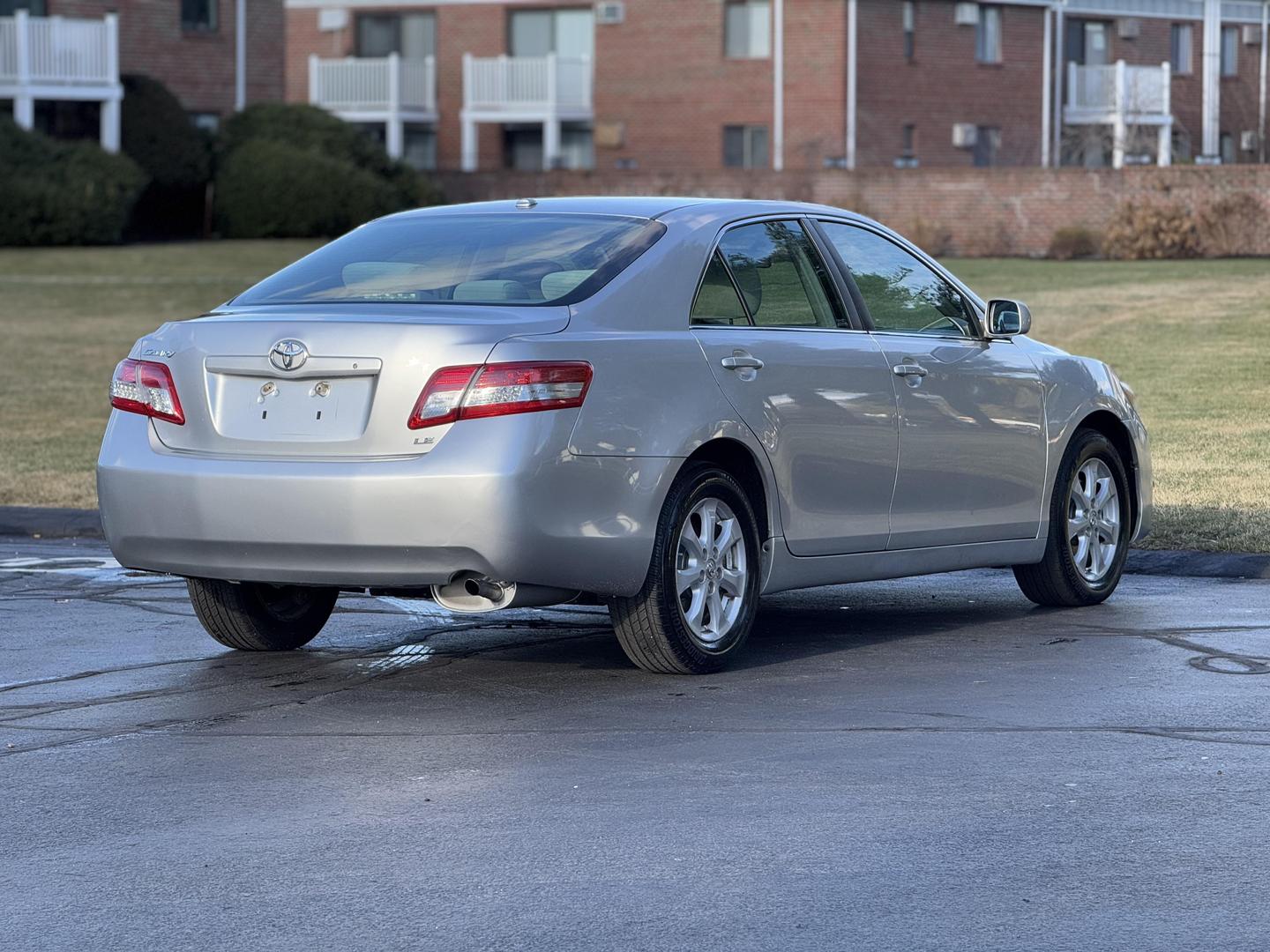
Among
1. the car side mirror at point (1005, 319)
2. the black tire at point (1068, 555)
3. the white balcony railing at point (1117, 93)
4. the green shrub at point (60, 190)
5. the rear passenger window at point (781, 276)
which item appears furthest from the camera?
the white balcony railing at point (1117, 93)

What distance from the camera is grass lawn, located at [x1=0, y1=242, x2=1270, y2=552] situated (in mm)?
13789

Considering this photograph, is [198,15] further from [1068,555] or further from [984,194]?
[1068,555]

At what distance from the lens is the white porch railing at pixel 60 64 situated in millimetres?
46969

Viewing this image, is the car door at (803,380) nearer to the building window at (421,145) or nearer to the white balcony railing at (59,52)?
the white balcony railing at (59,52)

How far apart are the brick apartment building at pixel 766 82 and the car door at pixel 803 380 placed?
42158mm

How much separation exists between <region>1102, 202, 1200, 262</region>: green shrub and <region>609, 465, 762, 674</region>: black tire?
30145mm

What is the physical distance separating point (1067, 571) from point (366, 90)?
159 feet

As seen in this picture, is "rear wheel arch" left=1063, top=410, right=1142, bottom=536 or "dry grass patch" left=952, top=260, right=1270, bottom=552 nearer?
"rear wheel arch" left=1063, top=410, right=1142, bottom=536

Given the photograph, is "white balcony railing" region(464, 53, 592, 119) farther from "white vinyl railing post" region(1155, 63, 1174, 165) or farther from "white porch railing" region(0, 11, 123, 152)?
"white vinyl railing post" region(1155, 63, 1174, 165)

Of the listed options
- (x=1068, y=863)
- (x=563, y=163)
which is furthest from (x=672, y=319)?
(x=563, y=163)

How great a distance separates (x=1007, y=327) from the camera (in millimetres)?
9508

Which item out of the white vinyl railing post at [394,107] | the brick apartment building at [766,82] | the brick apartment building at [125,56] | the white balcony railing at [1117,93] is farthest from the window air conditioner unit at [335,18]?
the white balcony railing at [1117,93]

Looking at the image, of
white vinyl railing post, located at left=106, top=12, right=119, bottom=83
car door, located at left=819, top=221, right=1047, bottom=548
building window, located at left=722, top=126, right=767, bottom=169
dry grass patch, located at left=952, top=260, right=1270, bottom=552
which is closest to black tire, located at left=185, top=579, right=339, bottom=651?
car door, located at left=819, top=221, right=1047, bottom=548

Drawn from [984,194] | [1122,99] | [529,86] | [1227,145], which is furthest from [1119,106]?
[984,194]
